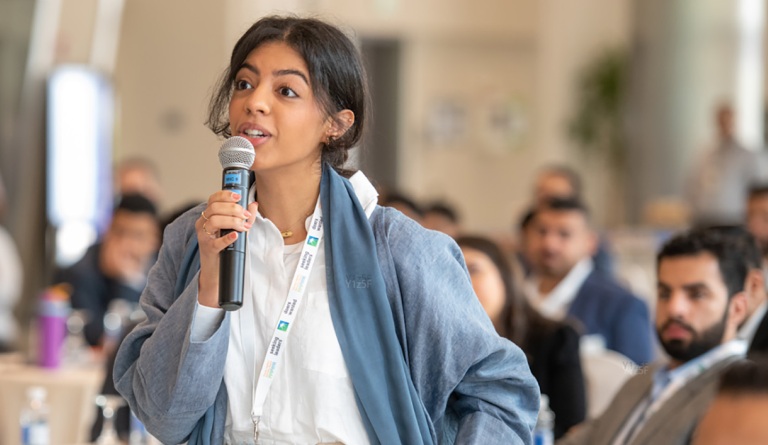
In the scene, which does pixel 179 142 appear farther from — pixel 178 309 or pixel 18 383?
pixel 178 309

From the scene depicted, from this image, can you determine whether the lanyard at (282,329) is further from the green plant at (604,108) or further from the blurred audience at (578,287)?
the green plant at (604,108)

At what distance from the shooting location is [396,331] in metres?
1.97

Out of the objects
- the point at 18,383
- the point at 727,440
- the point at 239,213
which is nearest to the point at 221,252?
the point at 239,213

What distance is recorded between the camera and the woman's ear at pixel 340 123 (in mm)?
2035

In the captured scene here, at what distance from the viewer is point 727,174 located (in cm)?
1204

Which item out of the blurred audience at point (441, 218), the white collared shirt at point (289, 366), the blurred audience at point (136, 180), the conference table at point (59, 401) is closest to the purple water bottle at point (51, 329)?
the conference table at point (59, 401)

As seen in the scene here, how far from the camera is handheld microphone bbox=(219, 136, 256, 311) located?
1.81 meters

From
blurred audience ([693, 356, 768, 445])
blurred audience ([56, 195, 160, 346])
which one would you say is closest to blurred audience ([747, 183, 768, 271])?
blurred audience ([56, 195, 160, 346])

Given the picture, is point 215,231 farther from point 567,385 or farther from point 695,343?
point 567,385

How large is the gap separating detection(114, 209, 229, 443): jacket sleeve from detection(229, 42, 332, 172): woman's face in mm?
199

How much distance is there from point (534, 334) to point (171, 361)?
2615 mm

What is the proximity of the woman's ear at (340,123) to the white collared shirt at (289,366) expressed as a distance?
0.20 meters

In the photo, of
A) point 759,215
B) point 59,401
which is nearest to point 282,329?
point 59,401

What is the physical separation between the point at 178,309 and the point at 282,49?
452 millimetres
